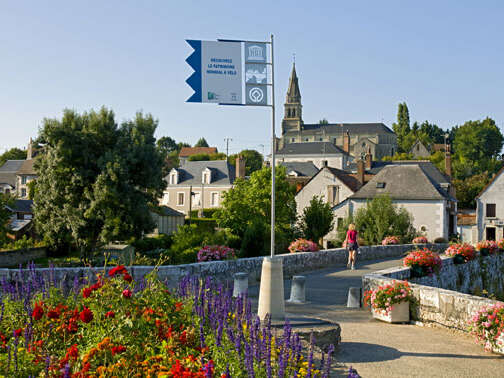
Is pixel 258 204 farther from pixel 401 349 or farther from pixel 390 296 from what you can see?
pixel 401 349

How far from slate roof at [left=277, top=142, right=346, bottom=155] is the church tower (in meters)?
47.6

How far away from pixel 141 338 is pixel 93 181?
2348cm

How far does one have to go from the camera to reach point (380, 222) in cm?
3341

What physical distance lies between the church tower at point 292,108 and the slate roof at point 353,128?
130 inches

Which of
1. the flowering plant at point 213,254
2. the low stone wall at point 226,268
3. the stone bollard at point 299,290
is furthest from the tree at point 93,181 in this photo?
the stone bollard at point 299,290

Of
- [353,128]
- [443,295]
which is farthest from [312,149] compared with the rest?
[443,295]

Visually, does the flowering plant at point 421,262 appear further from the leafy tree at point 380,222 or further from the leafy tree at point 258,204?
the leafy tree at point 258,204

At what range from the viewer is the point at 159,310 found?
5746mm

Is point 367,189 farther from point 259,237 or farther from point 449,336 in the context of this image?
point 449,336

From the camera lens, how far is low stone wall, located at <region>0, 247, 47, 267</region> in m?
28.4

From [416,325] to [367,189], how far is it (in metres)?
33.0

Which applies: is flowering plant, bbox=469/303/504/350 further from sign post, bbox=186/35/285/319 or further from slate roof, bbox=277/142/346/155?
slate roof, bbox=277/142/346/155

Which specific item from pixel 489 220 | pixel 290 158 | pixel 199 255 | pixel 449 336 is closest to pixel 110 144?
pixel 199 255

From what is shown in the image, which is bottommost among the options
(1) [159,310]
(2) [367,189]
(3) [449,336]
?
(3) [449,336]
